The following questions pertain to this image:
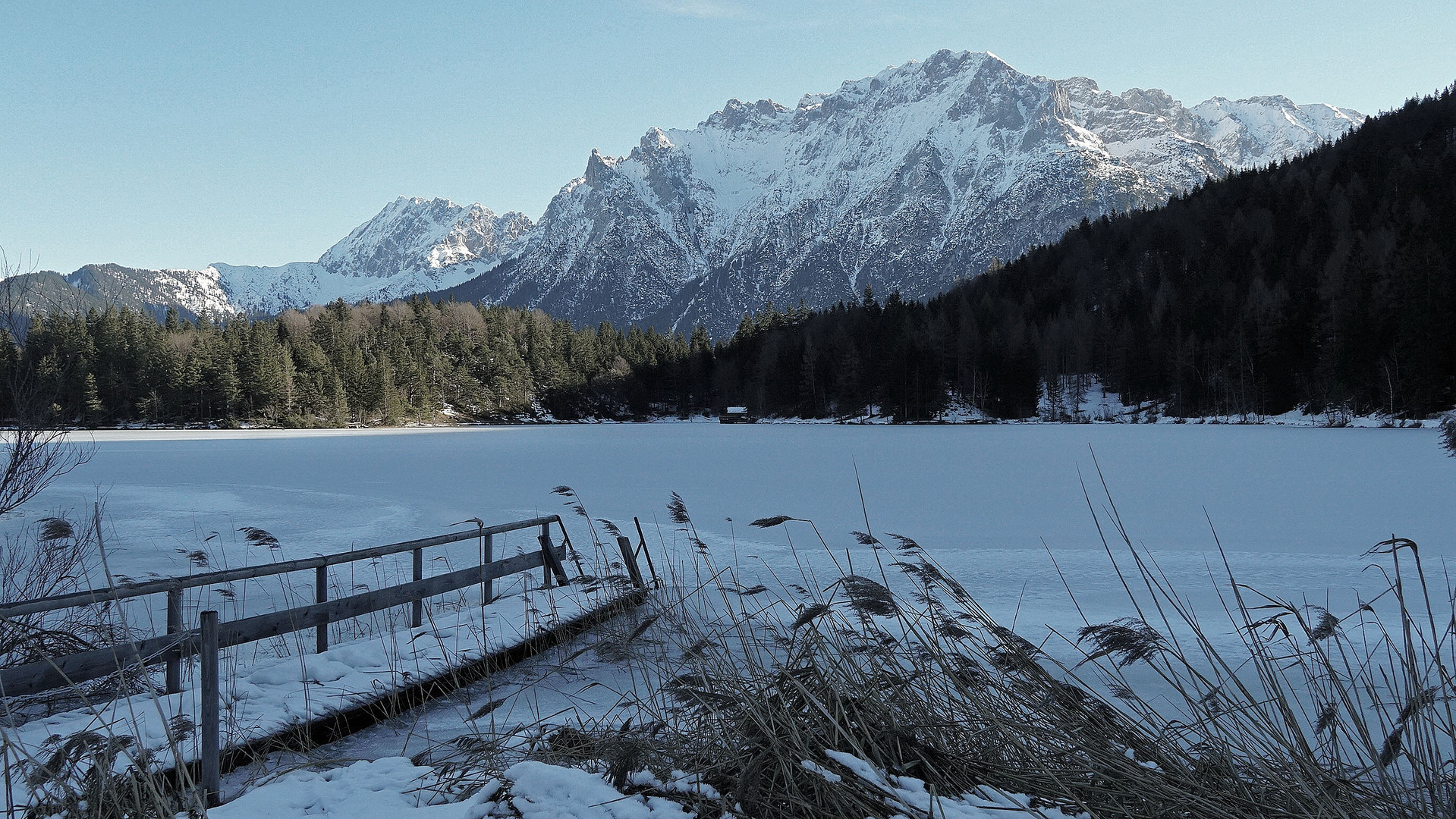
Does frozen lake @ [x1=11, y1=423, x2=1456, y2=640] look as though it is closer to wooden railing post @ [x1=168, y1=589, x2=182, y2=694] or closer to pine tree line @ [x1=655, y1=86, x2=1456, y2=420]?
wooden railing post @ [x1=168, y1=589, x2=182, y2=694]

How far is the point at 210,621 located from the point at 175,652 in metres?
1.87

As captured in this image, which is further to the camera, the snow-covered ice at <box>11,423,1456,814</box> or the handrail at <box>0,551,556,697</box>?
the snow-covered ice at <box>11,423,1456,814</box>

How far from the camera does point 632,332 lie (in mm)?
110938

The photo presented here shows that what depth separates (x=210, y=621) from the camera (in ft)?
12.2

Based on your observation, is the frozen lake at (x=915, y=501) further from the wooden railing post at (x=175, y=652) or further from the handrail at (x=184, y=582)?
the wooden railing post at (x=175, y=652)

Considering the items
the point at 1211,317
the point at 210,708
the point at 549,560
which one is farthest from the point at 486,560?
the point at 1211,317

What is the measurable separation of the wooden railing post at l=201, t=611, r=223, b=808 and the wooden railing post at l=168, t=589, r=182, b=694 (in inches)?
56.6

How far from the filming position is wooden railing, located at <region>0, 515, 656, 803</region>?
3.70m

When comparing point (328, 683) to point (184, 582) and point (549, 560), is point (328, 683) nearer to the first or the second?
point (184, 582)

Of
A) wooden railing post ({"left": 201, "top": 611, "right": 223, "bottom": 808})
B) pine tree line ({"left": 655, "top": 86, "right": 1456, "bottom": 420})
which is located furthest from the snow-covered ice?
pine tree line ({"left": 655, "top": 86, "right": 1456, "bottom": 420})

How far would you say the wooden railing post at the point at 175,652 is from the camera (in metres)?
4.92

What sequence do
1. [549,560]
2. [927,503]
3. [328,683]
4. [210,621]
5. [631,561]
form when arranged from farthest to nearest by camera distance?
[927,503]
[549,560]
[631,561]
[328,683]
[210,621]

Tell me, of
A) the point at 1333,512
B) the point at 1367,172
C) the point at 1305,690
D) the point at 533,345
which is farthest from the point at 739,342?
the point at 1305,690

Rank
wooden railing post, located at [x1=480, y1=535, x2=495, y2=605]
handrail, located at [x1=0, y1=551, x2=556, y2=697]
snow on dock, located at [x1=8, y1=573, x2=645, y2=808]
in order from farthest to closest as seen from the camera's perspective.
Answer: wooden railing post, located at [x1=480, y1=535, x2=495, y2=605]
snow on dock, located at [x1=8, y1=573, x2=645, y2=808]
handrail, located at [x1=0, y1=551, x2=556, y2=697]
